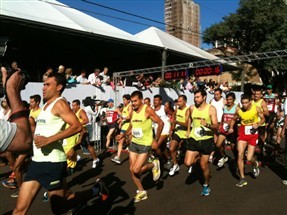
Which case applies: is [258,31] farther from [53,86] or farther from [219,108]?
[53,86]

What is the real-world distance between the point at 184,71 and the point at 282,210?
1055 centimetres

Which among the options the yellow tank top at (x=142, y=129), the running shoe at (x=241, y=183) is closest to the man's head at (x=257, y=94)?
the running shoe at (x=241, y=183)

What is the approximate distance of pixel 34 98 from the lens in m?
7.04

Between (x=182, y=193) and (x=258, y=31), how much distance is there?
29484mm

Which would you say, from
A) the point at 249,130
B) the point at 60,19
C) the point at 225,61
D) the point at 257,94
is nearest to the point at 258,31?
the point at 225,61

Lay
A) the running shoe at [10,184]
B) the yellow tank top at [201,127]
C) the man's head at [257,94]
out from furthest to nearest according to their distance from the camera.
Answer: the man's head at [257,94]
the running shoe at [10,184]
the yellow tank top at [201,127]

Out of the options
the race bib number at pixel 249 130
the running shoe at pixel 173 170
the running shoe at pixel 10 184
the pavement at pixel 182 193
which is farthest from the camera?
the running shoe at pixel 173 170

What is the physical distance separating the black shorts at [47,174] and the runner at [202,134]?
2.99 meters

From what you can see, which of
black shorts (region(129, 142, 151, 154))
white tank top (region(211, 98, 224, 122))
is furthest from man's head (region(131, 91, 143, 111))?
white tank top (region(211, 98, 224, 122))

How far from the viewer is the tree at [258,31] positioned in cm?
3073

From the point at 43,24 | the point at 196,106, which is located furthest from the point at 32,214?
the point at 43,24

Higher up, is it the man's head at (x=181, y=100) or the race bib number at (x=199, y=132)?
the man's head at (x=181, y=100)

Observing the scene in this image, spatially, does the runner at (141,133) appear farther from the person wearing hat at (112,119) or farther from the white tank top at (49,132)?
the person wearing hat at (112,119)

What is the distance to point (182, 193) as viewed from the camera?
233 inches
